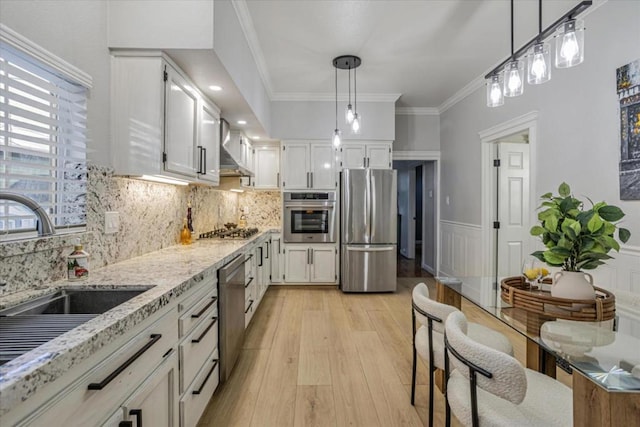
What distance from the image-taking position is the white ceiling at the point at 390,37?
2.58 metres

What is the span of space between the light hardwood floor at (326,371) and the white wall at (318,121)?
2436 mm

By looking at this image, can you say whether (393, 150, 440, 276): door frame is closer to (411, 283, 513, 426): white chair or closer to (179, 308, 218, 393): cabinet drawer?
(411, 283, 513, 426): white chair

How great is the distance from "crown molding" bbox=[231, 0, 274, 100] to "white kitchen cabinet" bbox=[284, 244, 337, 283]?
2.29 metres

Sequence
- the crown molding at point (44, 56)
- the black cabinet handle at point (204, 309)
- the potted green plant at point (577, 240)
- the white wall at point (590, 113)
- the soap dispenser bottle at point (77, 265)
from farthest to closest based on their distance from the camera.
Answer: the white wall at point (590, 113), the black cabinet handle at point (204, 309), the soap dispenser bottle at point (77, 265), the potted green plant at point (577, 240), the crown molding at point (44, 56)

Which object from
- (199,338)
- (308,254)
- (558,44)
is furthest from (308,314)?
(558,44)

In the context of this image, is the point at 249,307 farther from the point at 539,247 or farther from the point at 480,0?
the point at 480,0

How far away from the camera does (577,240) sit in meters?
1.40

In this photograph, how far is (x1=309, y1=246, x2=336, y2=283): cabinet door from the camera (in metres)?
4.62

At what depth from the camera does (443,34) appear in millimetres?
2994

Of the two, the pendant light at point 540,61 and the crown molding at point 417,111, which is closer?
the pendant light at point 540,61

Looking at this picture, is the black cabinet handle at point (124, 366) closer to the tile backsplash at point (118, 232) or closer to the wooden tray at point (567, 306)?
the tile backsplash at point (118, 232)

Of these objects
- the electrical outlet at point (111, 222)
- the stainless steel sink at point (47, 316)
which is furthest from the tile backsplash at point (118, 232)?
the stainless steel sink at point (47, 316)

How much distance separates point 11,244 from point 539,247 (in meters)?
4.01

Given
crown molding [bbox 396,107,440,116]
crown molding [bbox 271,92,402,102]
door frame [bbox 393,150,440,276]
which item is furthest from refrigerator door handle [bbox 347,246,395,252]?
crown molding [bbox 396,107,440,116]
